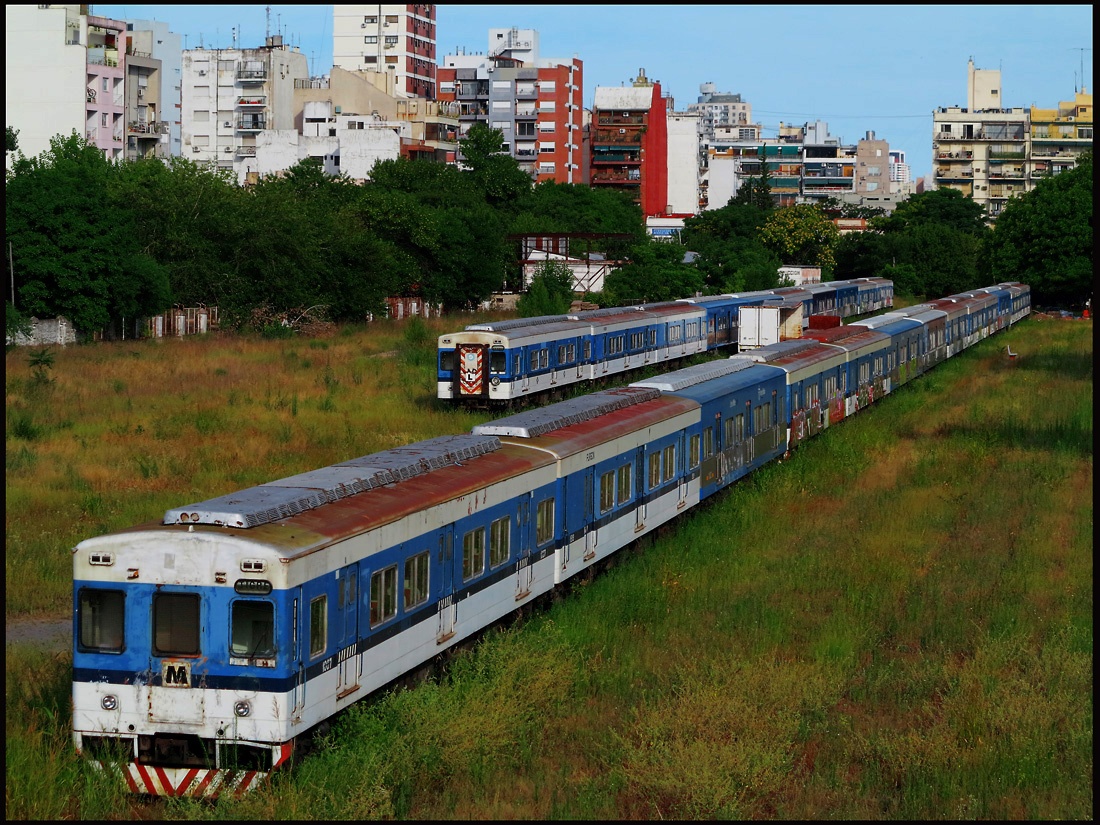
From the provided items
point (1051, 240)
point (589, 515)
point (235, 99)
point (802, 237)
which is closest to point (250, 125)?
point (235, 99)

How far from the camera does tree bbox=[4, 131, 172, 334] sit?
49531 millimetres

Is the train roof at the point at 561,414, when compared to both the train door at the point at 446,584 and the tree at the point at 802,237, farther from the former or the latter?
the tree at the point at 802,237

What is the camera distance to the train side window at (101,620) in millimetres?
11008

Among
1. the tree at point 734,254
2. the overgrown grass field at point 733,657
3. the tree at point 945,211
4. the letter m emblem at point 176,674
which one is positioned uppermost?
the tree at point 945,211

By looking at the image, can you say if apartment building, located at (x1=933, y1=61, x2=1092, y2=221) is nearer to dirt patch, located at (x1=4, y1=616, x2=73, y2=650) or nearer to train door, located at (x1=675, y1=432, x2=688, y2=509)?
train door, located at (x1=675, y1=432, x2=688, y2=509)

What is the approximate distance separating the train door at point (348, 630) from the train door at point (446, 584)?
1.65 meters

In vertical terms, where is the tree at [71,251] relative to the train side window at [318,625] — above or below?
above

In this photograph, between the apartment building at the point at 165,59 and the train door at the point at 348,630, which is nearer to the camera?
the train door at the point at 348,630

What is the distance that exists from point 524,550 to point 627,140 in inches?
4642

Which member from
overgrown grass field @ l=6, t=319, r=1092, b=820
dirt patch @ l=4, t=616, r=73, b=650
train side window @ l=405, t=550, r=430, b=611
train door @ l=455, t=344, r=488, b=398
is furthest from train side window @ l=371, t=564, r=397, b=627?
train door @ l=455, t=344, r=488, b=398

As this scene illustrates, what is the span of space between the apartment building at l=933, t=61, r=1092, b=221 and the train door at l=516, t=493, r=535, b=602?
14955 centimetres

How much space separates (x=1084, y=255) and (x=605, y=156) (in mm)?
58743

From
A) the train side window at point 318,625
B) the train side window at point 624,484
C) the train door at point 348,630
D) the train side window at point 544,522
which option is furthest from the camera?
the train side window at point 624,484

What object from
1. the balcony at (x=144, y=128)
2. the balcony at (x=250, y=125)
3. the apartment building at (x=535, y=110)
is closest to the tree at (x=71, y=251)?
the balcony at (x=144, y=128)
